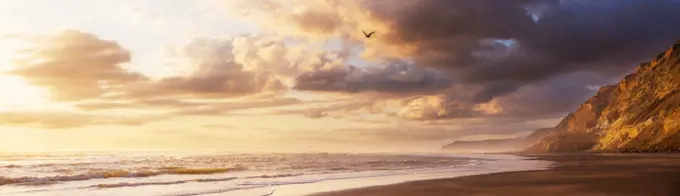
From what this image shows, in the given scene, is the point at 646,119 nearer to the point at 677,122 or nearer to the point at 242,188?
the point at 677,122

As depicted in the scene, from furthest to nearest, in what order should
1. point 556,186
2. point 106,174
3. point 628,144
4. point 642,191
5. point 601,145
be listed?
point 601,145 → point 628,144 → point 106,174 → point 556,186 → point 642,191

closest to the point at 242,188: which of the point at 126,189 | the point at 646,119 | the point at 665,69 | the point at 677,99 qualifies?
the point at 126,189

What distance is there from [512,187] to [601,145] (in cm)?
18984

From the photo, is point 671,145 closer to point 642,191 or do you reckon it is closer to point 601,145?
point 601,145

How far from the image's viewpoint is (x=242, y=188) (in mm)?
32469

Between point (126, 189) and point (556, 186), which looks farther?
point (126, 189)

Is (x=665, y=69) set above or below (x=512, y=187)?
above

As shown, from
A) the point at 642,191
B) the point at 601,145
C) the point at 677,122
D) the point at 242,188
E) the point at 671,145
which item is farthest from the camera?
the point at 601,145

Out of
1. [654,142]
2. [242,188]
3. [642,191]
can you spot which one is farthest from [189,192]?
[654,142]

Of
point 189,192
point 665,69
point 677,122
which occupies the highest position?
point 665,69

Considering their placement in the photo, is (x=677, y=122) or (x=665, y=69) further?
(x=665, y=69)

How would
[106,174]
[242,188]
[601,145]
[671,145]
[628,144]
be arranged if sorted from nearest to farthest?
[242,188]
[106,174]
[671,145]
[628,144]
[601,145]

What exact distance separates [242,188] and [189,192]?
356 cm

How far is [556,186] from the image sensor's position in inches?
1113
